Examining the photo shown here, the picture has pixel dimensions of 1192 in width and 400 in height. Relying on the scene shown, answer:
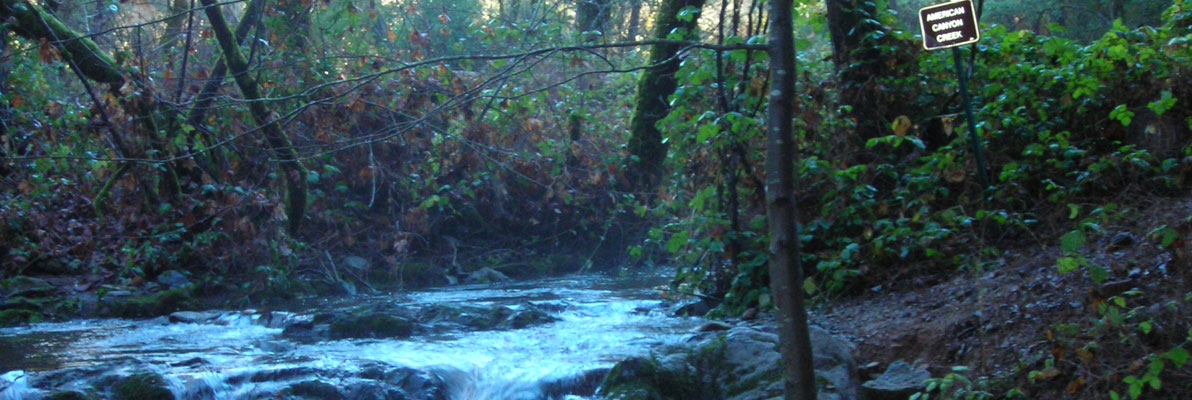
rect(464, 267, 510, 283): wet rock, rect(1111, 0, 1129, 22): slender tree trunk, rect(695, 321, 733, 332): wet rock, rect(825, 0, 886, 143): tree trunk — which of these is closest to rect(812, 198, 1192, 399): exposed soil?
rect(695, 321, 733, 332): wet rock

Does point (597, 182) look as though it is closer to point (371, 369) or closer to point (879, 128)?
point (879, 128)

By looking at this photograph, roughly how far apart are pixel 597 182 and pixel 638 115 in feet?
7.39

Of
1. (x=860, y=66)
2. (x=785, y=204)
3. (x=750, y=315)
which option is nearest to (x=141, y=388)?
(x=750, y=315)

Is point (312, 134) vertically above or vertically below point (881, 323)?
above

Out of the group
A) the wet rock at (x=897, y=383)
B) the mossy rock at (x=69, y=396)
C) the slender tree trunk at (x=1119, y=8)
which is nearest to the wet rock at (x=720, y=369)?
the wet rock at (x=897, y=383)

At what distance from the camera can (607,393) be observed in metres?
5.82

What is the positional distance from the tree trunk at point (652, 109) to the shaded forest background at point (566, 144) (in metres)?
0.04

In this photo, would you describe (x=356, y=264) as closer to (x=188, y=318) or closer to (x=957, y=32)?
(x=188, y=318)

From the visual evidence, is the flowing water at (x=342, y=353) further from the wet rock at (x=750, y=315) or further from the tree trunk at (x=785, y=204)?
the tree trunk at (x=785, y=204)

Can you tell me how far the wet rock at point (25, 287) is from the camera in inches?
397

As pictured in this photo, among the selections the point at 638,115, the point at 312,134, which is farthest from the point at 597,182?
the point at 312,134

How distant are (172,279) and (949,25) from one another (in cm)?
947

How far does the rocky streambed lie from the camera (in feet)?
18.8

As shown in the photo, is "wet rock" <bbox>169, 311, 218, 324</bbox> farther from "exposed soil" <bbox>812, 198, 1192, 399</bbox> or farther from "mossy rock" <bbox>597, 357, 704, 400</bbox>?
"exposed soil" <bbox>812, 198, 1192, 399</bbox>
